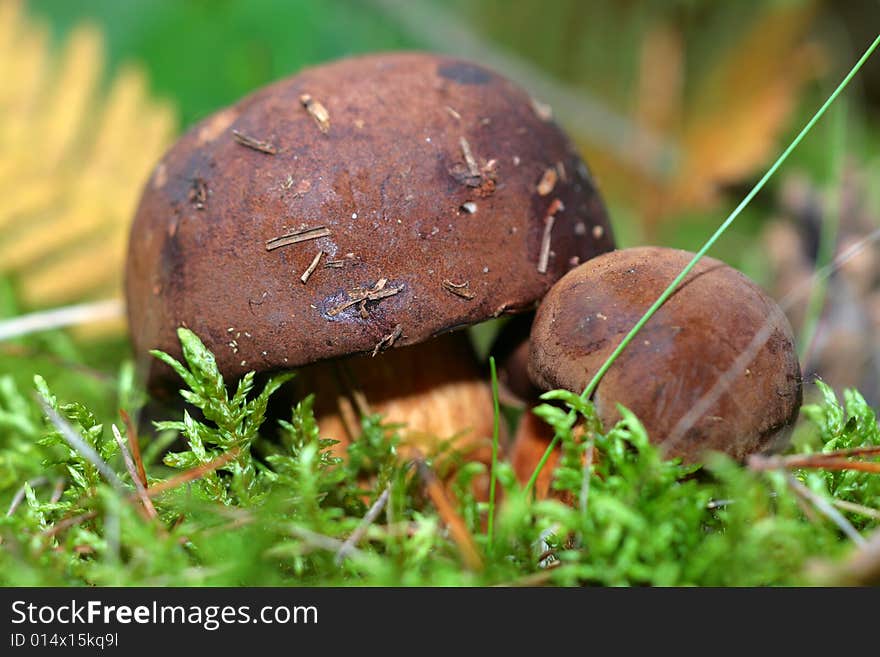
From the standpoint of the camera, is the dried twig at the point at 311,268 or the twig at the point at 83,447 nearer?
the twig at the point at 83,447

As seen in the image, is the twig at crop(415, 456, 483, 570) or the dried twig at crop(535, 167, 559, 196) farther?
the dried twig at crop(535, 167, 559, 196)

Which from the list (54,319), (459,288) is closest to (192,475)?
(459,288)

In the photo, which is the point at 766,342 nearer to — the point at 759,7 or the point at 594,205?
the point at 594,205

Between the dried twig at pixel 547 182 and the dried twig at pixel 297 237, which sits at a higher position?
Answer: the dried twig at pixel 547 182

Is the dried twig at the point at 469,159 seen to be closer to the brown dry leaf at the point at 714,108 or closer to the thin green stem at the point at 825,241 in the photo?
the thin green stem at the point at 825,241

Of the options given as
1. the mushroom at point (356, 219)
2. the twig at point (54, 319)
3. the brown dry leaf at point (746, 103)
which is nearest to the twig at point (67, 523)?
the mushroom at point (356, 219)

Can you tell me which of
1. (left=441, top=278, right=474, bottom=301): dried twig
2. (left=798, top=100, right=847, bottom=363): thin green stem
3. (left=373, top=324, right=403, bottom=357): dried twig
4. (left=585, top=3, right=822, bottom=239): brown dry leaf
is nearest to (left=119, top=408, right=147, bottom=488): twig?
(left=373, top=324, right=403, bottom=357): dried twig

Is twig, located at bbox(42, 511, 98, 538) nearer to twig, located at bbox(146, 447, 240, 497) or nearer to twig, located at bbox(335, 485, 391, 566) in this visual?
twig, located at bbox(146, 447, 240, 497)
